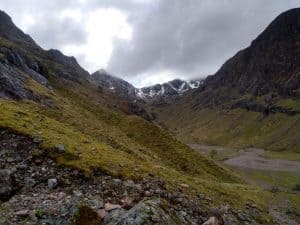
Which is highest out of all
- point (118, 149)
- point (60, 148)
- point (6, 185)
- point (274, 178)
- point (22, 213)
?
point (274, 178)

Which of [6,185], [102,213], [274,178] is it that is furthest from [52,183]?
[274,178]

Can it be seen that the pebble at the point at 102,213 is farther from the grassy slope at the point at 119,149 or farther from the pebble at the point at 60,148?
the pebble at the point at 60,148

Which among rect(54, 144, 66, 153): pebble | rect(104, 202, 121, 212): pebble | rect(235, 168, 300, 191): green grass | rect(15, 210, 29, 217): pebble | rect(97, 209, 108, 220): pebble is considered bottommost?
rect(15, 210, 29, 217): pebble

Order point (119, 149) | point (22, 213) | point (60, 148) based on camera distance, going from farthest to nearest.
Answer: point (119, 149) < point (60, 148) < point (22, 213)

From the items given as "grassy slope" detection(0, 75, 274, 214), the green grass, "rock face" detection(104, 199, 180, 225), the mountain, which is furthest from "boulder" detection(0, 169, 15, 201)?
the green grass

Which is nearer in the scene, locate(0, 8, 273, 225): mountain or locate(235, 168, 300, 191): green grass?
locate(0, 8, 273, 225): mountain

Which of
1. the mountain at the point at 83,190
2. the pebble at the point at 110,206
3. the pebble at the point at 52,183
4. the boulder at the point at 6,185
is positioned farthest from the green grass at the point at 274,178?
the boulder at the point at 6,185

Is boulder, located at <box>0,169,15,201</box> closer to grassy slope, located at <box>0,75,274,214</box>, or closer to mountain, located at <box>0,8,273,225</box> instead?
mountain, located at <box>0,8,273,225</box>

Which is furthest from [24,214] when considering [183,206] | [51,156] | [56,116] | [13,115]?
[56,116]

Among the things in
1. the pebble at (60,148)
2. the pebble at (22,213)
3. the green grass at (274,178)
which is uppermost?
the green grass at (274,178)

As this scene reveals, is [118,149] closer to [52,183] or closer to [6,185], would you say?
[52,183]

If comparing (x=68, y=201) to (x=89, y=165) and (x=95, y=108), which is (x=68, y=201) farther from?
(x=95, y=108)

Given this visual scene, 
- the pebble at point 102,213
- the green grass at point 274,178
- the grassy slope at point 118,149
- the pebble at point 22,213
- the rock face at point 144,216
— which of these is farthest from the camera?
the green grass at point 274,178

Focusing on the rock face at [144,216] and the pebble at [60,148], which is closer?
the rock face at [144,216]
